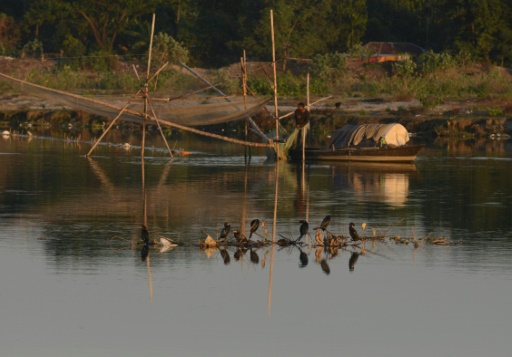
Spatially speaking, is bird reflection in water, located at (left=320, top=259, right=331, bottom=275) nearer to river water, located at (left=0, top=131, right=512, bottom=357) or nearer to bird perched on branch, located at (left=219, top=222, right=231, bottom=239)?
river water, located at (left=0, top=131, right=512, bottom=357)

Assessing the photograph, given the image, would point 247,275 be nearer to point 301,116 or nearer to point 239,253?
point 239,253

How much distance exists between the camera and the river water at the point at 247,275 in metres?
11.1

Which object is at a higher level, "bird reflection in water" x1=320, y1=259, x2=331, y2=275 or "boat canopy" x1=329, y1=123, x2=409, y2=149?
"boat canopy" x1=329, y1=123, x2=409, y2=149

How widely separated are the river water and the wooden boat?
623 centimetres

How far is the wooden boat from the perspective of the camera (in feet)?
109

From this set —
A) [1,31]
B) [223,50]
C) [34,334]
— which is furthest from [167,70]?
[34,334]

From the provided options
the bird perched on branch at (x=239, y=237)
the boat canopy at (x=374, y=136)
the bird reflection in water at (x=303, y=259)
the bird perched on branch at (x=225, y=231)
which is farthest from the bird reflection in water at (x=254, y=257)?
the boat canopy at (x=374, y=136)

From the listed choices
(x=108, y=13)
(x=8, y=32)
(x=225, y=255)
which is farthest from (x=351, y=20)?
(x=225, y=255)

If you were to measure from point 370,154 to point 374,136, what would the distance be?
1072 millimetres

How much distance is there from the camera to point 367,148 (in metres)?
33.4

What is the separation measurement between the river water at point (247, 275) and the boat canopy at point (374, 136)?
23.5 feet

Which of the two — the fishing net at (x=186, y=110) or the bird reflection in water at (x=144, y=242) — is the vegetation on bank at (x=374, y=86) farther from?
the bird reflection in water at (x=144, y=242)

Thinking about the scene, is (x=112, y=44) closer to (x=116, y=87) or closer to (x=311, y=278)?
(x=116, y=87)

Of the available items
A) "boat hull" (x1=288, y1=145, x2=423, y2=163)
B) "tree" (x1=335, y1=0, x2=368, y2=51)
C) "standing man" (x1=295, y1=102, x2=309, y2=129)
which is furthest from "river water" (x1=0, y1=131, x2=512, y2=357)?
"tree" (x1=335, y1=0, x2=368, y2=51)
